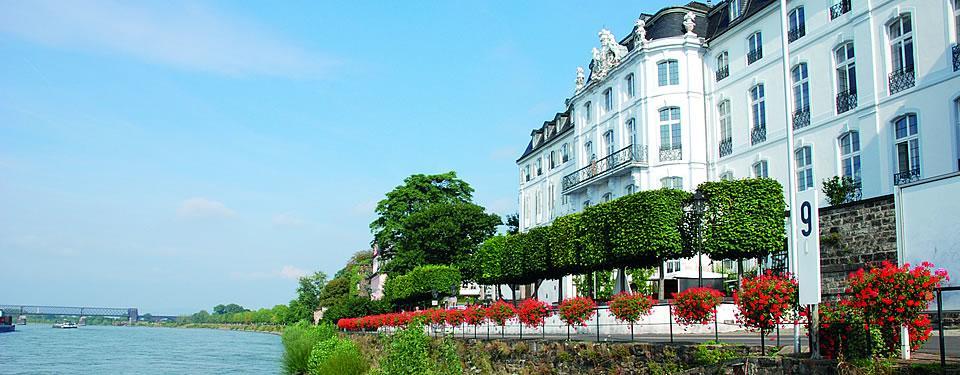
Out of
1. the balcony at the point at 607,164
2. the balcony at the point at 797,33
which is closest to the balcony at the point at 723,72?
the balcony at the point at 797,33

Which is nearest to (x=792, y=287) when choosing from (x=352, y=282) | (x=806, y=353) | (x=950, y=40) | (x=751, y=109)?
(x=806, y=353)

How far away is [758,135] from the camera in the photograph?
3391 centimetres

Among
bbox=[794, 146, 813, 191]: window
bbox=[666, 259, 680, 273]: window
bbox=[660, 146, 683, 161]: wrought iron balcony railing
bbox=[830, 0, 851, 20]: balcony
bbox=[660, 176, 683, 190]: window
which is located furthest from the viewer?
bbox=[660, 146, 683, 161]: wrought iron balcony railing

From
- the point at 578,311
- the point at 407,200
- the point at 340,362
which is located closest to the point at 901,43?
the point at 578,311

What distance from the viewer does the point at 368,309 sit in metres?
72.9

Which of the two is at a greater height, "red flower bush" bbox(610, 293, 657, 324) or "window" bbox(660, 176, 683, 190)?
"window" bbox(660, 176, 683, 190)

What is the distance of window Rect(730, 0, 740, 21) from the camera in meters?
36.3

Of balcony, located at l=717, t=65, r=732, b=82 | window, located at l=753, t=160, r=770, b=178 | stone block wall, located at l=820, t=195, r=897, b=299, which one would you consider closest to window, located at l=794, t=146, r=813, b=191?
window, located at l=753, t=160, r=770, b=178

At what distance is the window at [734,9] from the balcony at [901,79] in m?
10.5

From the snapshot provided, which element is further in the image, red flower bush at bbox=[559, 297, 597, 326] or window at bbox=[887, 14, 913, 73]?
A: window at bbox=[887, 14, 913, 73]

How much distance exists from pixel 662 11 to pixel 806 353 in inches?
1171

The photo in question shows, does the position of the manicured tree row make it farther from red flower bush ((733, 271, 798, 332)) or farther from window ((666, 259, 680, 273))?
red flower bush ((733, 271, 798, 332))

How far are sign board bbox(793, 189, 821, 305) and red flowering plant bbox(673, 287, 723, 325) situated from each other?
2839 millimetres

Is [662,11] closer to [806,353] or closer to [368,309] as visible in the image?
[806,353]
